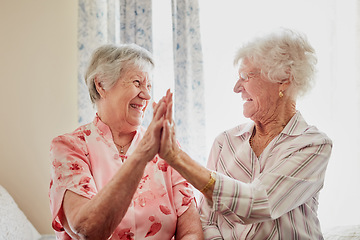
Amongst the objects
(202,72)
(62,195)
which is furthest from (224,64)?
(62,195)

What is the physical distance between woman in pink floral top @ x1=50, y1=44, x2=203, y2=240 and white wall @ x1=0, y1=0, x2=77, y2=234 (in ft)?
3.61

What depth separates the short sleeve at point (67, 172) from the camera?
1.39 meters

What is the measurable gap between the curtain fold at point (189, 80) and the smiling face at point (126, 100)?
90 cm

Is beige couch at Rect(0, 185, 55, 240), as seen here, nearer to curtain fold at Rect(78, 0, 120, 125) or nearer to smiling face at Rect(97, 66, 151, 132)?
curtain fold at Rect(78, 0, 120, 125)

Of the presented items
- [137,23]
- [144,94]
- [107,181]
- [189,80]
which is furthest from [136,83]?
[137,23]

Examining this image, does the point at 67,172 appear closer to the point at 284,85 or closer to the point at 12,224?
the point at 284,85

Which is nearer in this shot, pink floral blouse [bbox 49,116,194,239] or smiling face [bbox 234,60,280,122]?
pink floral blouse [bbox 49,116,194,239]

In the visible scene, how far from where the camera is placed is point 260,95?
1.65m

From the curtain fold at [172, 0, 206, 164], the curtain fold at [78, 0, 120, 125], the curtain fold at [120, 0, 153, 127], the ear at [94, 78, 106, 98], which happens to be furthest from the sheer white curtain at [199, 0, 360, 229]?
the ear at [94, 78, 106, 98]

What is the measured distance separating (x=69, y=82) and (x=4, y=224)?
3.60 ft

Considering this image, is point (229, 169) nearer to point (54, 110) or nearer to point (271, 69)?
point (271, 69)

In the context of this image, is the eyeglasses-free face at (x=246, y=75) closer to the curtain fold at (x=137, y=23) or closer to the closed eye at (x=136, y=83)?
the closed eye at (x=136, y=83)

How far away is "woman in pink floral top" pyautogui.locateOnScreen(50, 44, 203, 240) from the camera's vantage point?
4.21 ft

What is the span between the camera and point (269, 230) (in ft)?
4.80
